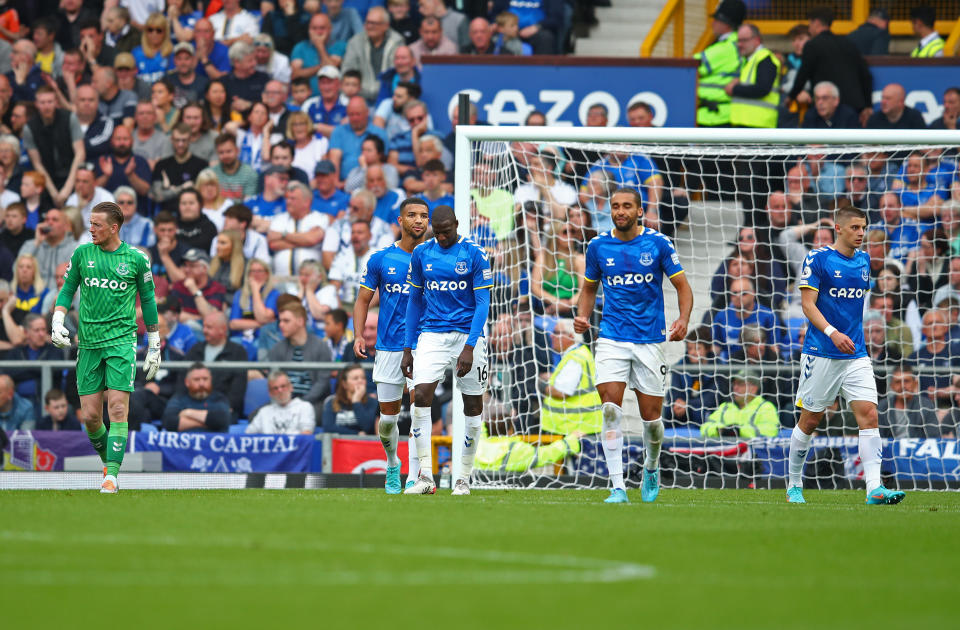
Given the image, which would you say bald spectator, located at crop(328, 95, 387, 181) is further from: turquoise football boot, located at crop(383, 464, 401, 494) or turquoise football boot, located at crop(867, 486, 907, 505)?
turquoise football boot, located at crop(867, 486, 907, 505)

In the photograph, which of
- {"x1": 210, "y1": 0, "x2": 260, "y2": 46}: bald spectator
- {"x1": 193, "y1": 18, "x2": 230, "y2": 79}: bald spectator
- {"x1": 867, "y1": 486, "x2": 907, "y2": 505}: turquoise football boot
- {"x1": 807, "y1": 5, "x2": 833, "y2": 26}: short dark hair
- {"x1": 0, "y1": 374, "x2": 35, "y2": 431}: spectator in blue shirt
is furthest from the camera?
{"x1": 210, "y1": 0, "x2": 260, "y2": 46}: bald spectator

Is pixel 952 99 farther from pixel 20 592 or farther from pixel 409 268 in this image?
pixel 20 592

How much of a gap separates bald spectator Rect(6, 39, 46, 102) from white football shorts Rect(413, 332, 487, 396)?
1020 cm

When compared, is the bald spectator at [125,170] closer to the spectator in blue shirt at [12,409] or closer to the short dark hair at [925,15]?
the spectator in blue shirt at [12,409]

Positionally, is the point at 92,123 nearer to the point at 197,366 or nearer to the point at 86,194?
the point at 86,194

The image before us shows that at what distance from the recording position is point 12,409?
15.8 metres

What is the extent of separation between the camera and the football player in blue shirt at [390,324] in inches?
464

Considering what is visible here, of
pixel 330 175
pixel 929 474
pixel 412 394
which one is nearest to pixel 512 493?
pixel 412 394

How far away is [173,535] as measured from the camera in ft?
22.9

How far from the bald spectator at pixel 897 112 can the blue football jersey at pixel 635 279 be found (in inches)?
284

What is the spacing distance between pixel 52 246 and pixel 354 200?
13.1 feet

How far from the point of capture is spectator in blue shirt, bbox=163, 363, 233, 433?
49.5 feet

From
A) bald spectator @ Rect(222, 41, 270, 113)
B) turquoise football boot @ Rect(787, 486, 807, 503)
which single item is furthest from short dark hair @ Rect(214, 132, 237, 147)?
turquoise football boot @ Rect(787, 486, 807, 503)

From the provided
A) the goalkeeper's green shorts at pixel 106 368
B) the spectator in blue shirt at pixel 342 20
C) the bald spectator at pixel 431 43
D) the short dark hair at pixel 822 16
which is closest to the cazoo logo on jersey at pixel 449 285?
the goalkeeper's green shorts at pixel 106 368
